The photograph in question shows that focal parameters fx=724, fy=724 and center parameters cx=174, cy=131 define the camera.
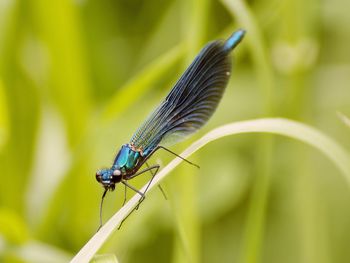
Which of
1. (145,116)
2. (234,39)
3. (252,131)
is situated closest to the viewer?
(252,131)

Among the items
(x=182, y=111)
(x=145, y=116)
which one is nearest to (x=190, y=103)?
(x=182, y=111)

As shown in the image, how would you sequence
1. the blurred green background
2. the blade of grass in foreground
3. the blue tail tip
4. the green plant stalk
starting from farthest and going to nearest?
1. the blurred green background
2. the blue tail tip
3. the green plant stalk
4. the blade of grass in foreground

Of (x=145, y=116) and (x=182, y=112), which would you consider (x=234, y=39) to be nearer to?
(x=182, y=112)

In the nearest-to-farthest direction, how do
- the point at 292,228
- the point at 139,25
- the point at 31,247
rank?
the point at 31,247, the point at 292,228, the point at 139,25

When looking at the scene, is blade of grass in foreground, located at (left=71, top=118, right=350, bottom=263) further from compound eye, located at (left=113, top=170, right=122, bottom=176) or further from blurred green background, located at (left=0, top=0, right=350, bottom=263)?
blurred green background, located at (left=0, top=0, right=350, bottom=263)

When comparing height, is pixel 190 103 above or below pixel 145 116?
below

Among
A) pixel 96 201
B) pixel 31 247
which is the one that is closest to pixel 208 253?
pixel 96 201

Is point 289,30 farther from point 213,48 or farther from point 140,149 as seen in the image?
point 140,149

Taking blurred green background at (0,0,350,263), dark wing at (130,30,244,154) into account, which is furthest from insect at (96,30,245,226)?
blurred green background at (0,0,350,263)
